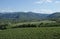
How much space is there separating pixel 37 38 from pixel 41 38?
4.39 ft

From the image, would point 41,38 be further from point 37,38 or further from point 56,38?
point 56,38

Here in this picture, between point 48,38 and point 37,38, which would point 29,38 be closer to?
point 37,38

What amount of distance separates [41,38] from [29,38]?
4.03 meters

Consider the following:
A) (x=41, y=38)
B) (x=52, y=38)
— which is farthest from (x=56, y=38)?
(x=41, y=38)

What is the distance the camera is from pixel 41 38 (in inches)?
1972

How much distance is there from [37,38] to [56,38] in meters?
6.26

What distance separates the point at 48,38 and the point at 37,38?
3.69 meters

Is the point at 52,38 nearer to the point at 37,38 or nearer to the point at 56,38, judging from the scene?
the point at 56,38

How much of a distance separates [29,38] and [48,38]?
6.24 m

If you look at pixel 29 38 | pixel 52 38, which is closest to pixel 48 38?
pixel 52 38

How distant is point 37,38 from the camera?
50.3m

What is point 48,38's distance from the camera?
49312 millimetres

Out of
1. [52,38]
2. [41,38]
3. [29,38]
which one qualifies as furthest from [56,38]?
[29,38]

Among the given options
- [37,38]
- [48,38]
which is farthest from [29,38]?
[48,38]
